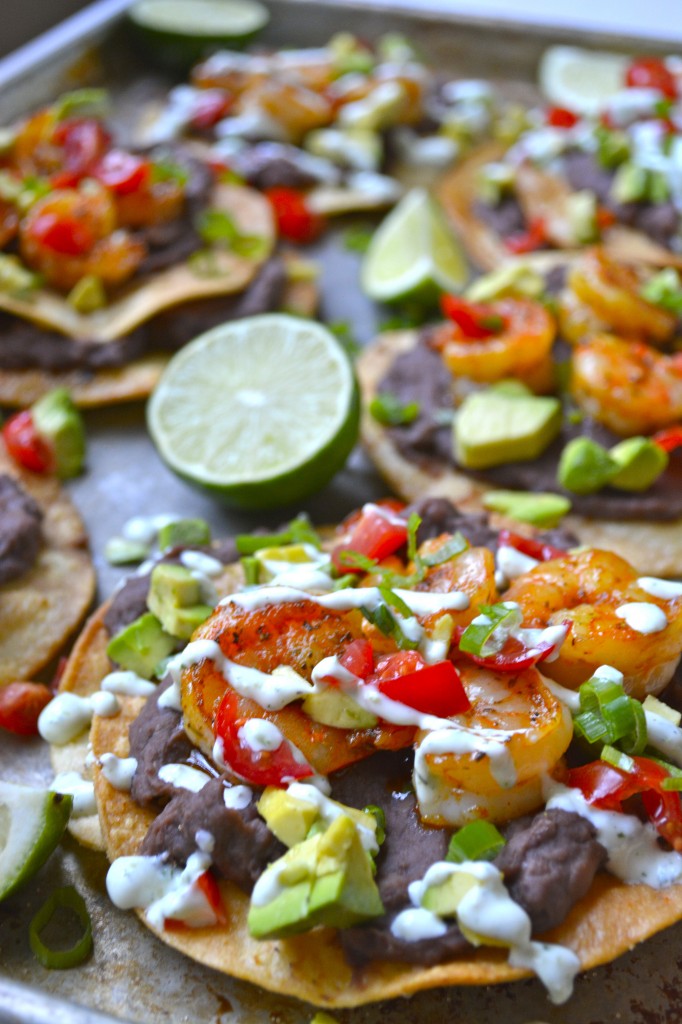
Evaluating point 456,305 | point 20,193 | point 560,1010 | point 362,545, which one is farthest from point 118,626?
point 20,193

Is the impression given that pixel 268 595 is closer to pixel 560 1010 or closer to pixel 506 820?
pixel 506 820

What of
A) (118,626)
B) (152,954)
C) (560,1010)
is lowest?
(560,1010)

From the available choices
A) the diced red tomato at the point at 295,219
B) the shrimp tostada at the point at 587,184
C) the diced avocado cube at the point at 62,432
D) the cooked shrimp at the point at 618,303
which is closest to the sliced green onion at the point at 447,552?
the cooked shrimp at the point at 618,303

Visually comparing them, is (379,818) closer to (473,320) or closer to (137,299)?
(473,320)

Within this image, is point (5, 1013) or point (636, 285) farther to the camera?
point (636, 285)

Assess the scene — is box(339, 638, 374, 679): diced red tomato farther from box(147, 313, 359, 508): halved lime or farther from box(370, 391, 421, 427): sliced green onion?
box(370, 391, 421, 427): sliced green onion

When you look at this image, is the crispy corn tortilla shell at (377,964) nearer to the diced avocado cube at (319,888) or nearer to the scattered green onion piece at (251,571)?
the diced avocado cube at (319,888)
